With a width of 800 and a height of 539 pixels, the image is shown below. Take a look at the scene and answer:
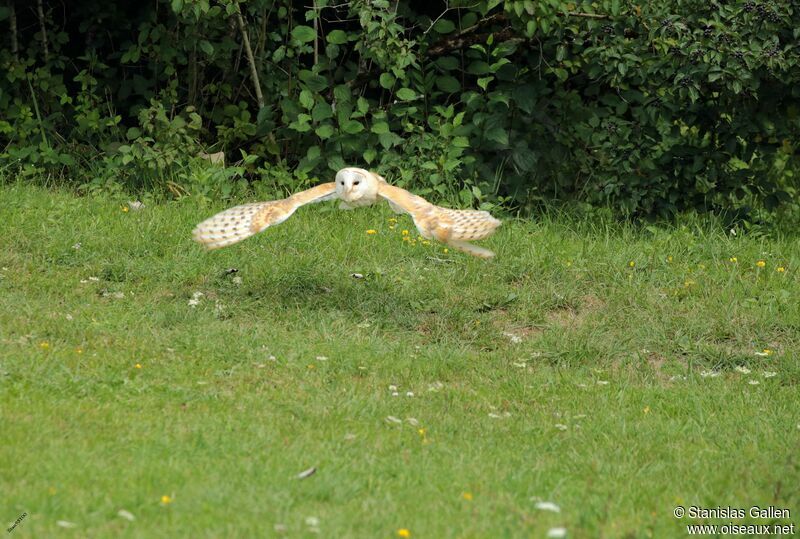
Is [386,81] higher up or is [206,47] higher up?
[206,47]

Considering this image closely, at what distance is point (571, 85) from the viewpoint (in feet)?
34.4

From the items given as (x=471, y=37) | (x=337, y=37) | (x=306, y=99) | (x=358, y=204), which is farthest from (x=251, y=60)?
(x=358, y=204)

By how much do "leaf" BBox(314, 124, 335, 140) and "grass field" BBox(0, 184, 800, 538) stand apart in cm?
78

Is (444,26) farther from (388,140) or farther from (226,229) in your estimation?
(226,229)

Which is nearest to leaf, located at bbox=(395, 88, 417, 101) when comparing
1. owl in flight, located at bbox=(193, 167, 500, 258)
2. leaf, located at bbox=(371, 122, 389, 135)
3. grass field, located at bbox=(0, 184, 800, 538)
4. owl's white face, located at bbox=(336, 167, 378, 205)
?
leaf, located at bbox=(371, 122, 389, 135)

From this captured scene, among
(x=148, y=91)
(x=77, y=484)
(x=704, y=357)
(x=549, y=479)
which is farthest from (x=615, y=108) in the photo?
(x=77, y=484)

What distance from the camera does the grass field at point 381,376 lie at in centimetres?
458

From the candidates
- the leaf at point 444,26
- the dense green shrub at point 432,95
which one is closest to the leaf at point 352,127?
the dense green shrub at point 432,95

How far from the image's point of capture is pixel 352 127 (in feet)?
32.3

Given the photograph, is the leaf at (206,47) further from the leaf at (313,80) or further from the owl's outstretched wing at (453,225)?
the owl's outstretched wing at (453,225)

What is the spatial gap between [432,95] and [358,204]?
3.37 meters

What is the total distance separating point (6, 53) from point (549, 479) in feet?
24.9

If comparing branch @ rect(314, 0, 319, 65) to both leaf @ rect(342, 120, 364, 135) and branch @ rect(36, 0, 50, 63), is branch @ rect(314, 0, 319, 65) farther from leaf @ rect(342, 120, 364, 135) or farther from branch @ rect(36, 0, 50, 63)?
branch @ rect(36, 0, 50, 63)

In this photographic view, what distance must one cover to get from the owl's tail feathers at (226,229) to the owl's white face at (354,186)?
1.76ft
